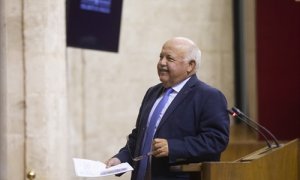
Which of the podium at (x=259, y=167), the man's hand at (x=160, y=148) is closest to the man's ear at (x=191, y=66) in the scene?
the man's hand at (x=160, y=148)

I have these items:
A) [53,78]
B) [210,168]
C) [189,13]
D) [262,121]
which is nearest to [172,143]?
[210,168]

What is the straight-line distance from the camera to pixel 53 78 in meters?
6.01

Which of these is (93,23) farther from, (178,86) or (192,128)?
(192,128)

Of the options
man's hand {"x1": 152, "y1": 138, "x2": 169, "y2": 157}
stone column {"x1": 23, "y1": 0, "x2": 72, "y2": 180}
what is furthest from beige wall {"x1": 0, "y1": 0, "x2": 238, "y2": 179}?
man's hand {"x1": 152, "y1": 138, "x2": 169, "y2": 157}

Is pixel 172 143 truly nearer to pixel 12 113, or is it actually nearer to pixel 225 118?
pixel 225 118

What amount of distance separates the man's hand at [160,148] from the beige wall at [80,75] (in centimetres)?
236

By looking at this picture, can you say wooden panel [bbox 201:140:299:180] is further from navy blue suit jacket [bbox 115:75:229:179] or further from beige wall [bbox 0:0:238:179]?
beige wall [bbox 0:0:238:179]

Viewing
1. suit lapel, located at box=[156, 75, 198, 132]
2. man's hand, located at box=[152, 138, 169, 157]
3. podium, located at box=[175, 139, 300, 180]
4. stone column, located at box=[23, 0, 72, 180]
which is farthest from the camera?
stone column, located at box=[23, 0, 72, 180]

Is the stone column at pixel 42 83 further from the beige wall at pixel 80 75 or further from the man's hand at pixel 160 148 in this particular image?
the man's hand at pixel 160 148

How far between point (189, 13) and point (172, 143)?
352 cm

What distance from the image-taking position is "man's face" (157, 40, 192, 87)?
13.0 feet

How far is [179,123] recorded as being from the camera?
3.87 m

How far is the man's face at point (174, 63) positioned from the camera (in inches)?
156

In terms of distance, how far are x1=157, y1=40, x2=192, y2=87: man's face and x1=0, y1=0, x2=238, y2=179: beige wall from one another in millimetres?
2141
